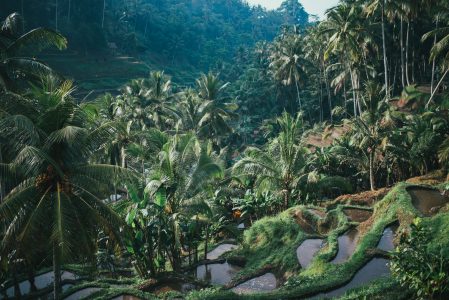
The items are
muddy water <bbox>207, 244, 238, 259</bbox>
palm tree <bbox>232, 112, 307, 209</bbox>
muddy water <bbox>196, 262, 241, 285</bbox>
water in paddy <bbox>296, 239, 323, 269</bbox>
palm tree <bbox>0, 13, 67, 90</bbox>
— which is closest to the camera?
palm tree <bbox>0, 13, 67, 90</bbox>

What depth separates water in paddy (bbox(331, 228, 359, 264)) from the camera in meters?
16.8

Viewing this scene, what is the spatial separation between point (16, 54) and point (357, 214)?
56.9 ft

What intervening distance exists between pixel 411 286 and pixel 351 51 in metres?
32.2

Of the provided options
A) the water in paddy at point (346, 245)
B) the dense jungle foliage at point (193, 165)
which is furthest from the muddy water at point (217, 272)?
the water in paddy at point (346, 245)

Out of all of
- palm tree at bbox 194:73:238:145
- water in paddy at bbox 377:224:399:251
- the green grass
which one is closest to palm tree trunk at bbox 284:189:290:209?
the green grass

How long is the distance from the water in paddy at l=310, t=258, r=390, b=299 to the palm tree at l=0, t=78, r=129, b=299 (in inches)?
275

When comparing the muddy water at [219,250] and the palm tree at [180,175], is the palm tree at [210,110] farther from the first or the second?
the palm tree at [180,175]

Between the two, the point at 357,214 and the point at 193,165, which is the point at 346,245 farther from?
the point at 193,165

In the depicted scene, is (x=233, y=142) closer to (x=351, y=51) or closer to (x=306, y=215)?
(x=351, y=51)

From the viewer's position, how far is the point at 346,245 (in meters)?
18.0

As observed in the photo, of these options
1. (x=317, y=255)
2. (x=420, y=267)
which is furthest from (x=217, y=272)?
(x=420, y=267)

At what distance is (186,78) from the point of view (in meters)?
98.2

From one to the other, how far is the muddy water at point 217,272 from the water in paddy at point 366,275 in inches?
242

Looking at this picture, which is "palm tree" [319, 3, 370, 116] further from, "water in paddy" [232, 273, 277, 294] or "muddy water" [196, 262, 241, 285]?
"water in paddy" [232, 273, 277, 294]
